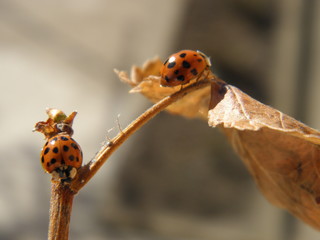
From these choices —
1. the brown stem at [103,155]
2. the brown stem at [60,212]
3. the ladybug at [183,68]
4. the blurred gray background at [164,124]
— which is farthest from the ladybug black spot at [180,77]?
the blurred gray background at [164,124]

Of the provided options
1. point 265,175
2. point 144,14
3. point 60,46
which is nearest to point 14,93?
point 60,46

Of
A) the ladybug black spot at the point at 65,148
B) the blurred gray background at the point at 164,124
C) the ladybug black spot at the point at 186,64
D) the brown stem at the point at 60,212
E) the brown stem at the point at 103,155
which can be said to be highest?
the blurred gray background at the point at 164,124

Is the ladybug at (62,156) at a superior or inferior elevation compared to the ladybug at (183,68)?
inferior

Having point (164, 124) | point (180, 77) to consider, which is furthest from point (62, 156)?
point (164, 124)

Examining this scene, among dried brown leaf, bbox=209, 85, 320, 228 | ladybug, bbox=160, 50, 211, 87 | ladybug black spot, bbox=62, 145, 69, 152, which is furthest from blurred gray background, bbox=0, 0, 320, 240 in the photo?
ladybug black spot, bbox=62, 145, 69, 152

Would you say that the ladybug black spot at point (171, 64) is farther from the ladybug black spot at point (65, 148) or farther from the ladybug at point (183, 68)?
the ladybug black spot at point (65, 148)

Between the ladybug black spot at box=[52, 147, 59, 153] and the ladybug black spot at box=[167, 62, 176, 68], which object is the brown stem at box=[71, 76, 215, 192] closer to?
the ladybug black spot at box=[52, 147, 59, 153]

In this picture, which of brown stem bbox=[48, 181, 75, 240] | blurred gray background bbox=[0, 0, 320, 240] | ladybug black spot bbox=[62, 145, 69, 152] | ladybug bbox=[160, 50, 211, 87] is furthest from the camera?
blurred gray background bbox=[0, 0, 320, 240]

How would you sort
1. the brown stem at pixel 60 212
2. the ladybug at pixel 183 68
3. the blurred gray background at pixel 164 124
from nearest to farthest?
the brown stem at pixel 60 212 → the ladybug at pixel 183 68 → the blurred gray background at pixel 164 124
